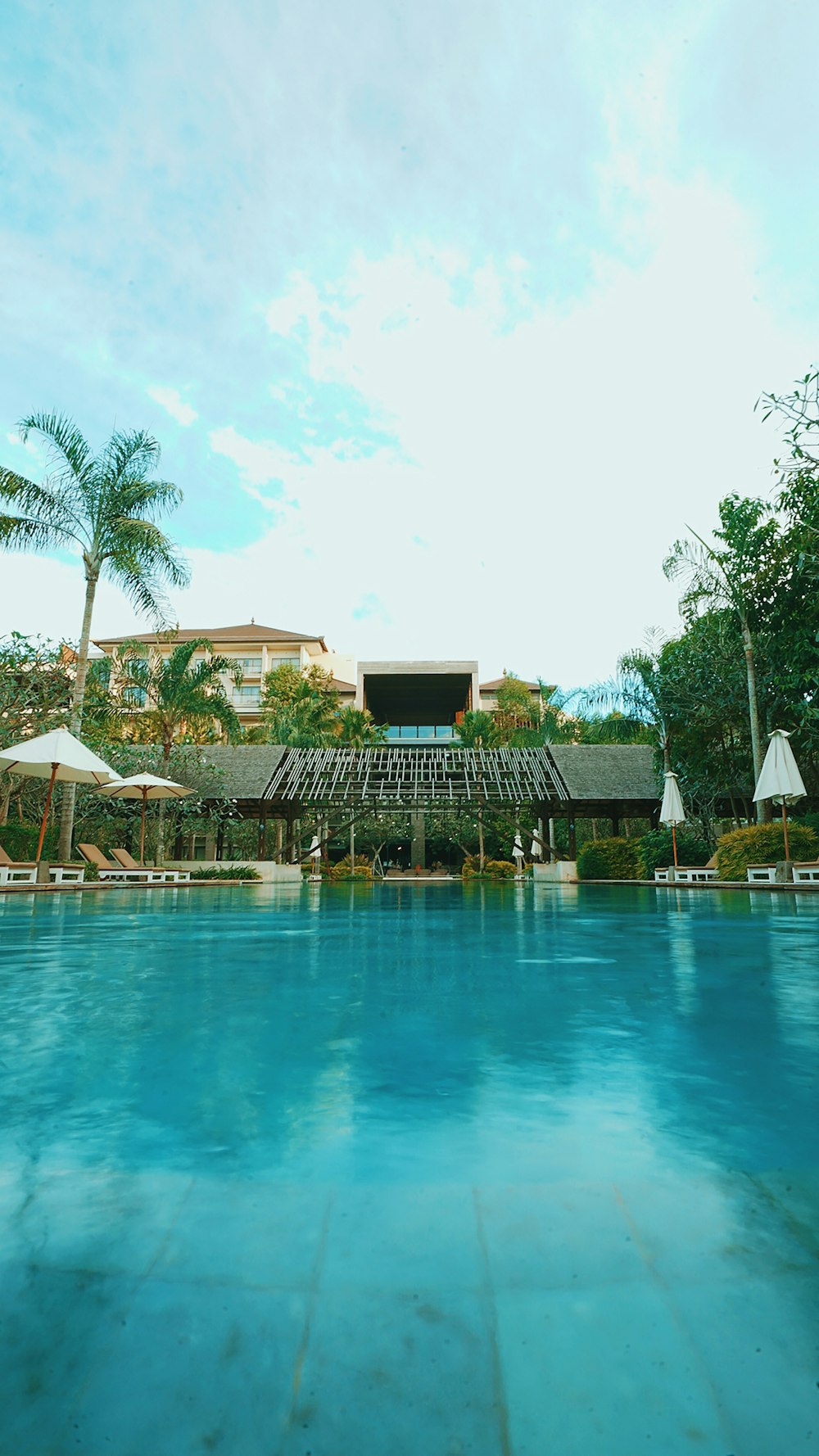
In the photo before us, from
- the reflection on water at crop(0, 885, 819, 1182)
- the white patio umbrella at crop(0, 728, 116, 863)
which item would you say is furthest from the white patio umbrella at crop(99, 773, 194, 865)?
the reflection on water at crop(0, 885, 819, 1182)

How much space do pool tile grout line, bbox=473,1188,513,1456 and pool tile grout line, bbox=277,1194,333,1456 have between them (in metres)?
0.25

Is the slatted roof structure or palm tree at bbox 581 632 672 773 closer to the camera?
palm tree at bbox 581 632 672 773

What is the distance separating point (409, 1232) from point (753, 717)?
21.5 m

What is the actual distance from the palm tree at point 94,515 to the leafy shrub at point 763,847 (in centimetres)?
1429

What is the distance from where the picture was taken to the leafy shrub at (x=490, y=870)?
118 ft

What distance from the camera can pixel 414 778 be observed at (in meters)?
26.9

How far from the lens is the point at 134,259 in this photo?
1475 centimetres

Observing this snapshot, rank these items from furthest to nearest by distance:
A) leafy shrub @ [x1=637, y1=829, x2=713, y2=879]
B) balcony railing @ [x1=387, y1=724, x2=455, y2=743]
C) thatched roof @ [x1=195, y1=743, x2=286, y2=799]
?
1. balcony railing @ [x1=387, y1=724, x2=455, y2=743]
2. thatched roof @ [x1=195, y1=743, x2=286, y2=799]
3. leafy shrub @ [x1=637, y1=829, x2=713, y2=879]

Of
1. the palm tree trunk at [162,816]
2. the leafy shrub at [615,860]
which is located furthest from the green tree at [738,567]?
the palm tree trunk at [162,816]

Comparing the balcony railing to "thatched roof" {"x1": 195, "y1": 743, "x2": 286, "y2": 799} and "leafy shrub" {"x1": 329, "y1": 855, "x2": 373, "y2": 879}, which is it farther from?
"thatched roof" {"x1": 195, "y1": 743, "x2": 286, "y2": 799}

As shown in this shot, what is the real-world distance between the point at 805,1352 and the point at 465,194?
1549cm

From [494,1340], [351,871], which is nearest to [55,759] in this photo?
[494,1340]

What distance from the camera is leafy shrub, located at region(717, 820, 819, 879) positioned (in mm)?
17344

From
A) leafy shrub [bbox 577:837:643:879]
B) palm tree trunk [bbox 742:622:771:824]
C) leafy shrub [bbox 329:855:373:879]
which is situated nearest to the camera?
palm tree trunk [bbox 742:622:771:824]
